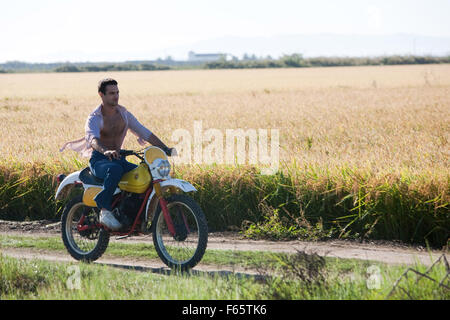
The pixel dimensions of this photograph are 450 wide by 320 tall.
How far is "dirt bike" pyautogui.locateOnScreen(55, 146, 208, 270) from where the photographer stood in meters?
7.55

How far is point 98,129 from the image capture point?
26.0 feet

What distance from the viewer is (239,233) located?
9.94m

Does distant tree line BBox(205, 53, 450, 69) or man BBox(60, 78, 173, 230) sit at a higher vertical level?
distant tree line BBox(205, 53, 450, 69)

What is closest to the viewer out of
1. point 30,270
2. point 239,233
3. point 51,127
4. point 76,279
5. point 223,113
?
point 76,279

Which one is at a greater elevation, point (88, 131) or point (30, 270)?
point (88, 131)

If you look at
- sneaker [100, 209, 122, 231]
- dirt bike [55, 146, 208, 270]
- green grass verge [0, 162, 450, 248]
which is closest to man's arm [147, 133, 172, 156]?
dirt bike [55, 146, 208, 270]

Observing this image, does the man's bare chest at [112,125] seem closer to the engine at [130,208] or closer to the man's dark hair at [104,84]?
the man's dark hair at [104,84]

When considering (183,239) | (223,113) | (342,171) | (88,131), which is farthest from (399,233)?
(223,113)

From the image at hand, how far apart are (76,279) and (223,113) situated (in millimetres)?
18175

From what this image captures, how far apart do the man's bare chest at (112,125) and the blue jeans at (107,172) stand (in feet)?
0.94

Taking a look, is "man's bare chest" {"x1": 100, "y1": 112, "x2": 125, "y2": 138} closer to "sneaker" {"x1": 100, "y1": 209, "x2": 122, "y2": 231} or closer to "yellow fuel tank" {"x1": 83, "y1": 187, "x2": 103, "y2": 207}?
"yellow fuel tank" {"x1": 83, "y1": 187, "x2": 103, "y2": 207}

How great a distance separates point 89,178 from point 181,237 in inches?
62.3

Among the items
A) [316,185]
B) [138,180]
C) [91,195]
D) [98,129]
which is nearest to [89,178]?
[91,195]

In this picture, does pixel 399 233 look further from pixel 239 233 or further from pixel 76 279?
pixel 76 279
